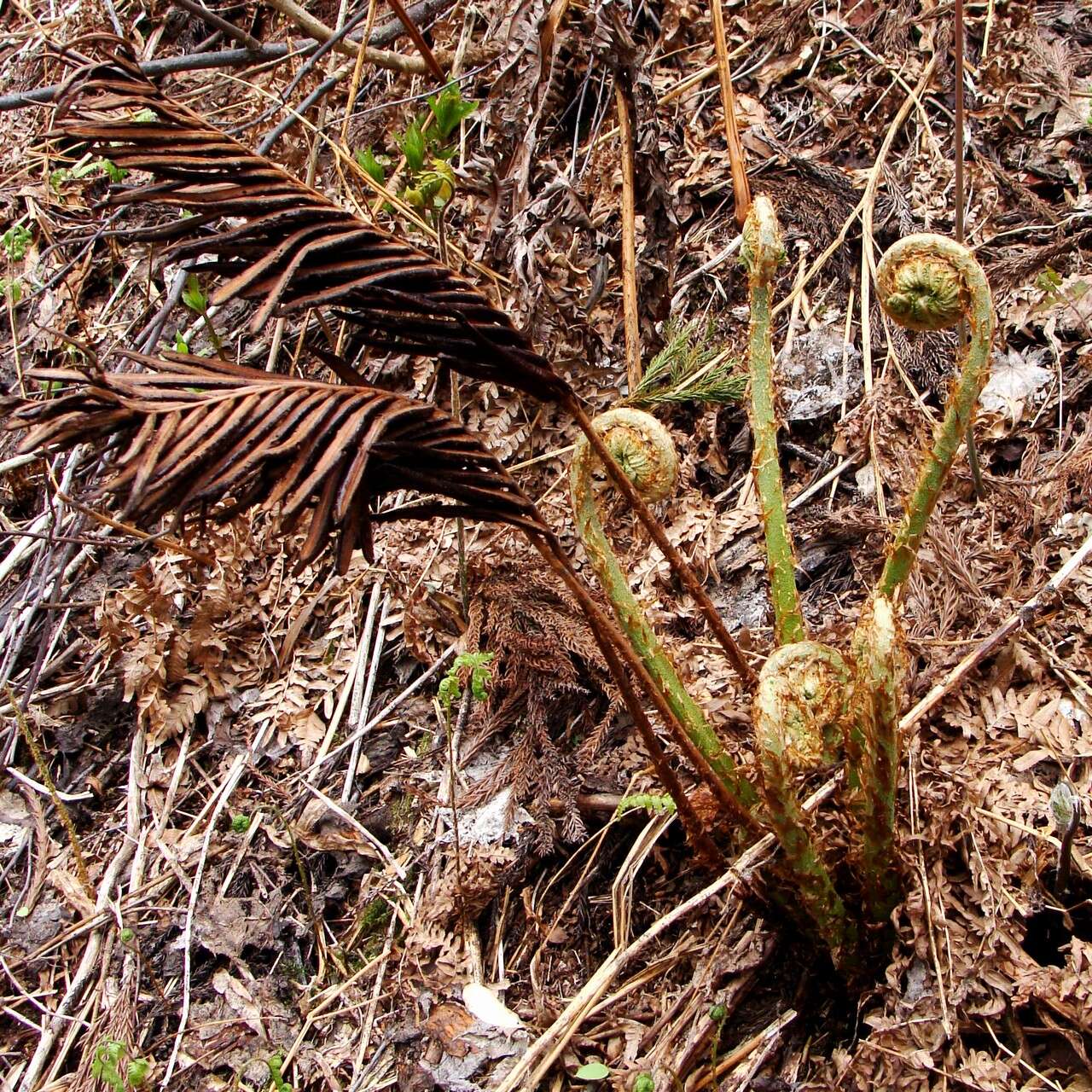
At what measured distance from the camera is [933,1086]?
5.13 feet

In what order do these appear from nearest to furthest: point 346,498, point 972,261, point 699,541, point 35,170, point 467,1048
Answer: point 346,498, point 972,261, point 467,1048, point 699,541, point 35,170

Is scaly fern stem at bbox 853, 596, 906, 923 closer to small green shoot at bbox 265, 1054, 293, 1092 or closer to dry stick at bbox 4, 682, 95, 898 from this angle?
small green shoot at bbox 265, 1054, 293, 1092

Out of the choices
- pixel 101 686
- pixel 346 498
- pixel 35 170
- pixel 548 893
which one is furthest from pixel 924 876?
pixel 35 170

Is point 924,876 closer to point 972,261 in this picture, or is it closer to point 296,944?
point 972,261

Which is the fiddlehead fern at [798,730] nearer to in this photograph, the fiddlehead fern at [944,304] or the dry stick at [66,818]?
the fiddlehead fern at [944,304]

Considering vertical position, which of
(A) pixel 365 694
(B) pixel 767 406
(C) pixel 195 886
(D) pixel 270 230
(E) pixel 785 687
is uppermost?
(D) pixel 270 230

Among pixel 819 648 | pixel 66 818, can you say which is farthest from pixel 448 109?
pixel 66 818

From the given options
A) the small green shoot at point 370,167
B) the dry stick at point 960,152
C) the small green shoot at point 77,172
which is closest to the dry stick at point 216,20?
the small green shoot at point 77,172

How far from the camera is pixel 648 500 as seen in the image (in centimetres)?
158

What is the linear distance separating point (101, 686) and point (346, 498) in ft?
6.34

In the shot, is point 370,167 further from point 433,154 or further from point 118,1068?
point 118,1068

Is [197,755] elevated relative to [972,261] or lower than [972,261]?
lower

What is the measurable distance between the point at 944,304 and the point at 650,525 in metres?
0.50

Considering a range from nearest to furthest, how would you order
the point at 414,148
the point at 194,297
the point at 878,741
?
the point at 878,741, the point at 414,148, the point at 194,297
